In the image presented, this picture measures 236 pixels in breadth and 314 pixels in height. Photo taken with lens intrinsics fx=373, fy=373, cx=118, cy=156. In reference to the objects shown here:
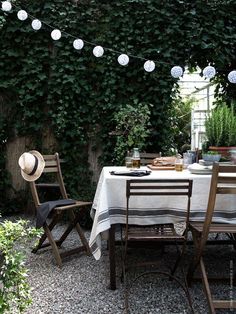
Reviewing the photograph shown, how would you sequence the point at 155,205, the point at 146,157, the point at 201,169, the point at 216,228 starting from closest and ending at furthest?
the point at 216,228 < the point at 155,205 < the point at 201,169 < the point at 146,157

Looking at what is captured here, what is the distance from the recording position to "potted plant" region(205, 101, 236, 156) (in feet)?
9.98

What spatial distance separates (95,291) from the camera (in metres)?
2.67

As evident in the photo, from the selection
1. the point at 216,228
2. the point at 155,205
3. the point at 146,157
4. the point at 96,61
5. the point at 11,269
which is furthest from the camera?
the point at 96,61

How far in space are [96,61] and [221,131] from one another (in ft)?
7.60

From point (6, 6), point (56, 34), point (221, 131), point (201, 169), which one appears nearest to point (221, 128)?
point (221, 131)

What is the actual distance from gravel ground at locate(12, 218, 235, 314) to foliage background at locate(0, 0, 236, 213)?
1614 millimetres

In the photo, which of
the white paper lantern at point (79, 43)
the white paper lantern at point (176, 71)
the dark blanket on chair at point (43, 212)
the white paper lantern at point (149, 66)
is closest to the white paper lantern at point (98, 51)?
the white paper lantern at point (79, 43)

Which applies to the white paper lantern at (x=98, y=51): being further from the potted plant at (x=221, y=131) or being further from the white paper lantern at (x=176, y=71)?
the potted plant at (x=221, y=131)

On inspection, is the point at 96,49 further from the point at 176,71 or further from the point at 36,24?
the point at 176,71

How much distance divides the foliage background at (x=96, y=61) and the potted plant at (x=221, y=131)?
5.48 ft

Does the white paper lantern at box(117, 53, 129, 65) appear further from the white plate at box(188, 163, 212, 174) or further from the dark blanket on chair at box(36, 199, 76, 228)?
the white plate at box(188, 163, 212, 174)

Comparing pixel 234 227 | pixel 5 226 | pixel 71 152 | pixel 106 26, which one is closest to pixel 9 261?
pixel 5 226

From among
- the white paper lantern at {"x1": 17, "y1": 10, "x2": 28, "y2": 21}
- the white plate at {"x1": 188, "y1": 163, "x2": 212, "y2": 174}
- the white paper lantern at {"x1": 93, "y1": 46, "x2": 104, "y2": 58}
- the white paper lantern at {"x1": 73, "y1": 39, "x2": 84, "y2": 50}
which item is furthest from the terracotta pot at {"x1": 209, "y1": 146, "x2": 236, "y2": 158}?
the white paper lantern at {"x1": 17, "y1": 10, "x2": 28, "y2": 21}

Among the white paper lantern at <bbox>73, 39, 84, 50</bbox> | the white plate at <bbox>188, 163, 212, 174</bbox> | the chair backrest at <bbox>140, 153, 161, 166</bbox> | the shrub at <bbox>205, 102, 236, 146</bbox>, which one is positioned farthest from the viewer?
the white paper lantern at <bbox>73, 39, 84, 50</bbox>
